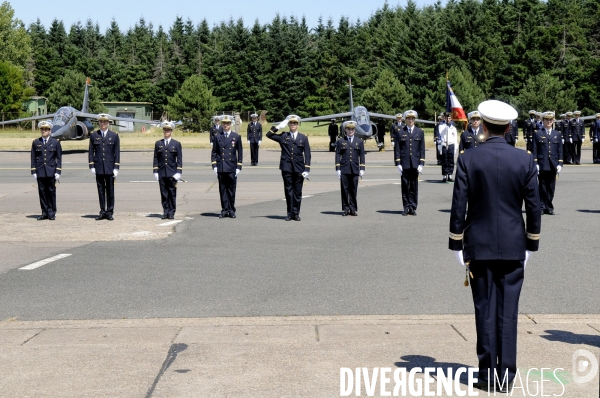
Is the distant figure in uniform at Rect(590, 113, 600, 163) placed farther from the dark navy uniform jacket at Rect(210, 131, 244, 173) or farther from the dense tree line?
the dense tree line

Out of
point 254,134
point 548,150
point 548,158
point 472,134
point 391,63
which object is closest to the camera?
point 548,150

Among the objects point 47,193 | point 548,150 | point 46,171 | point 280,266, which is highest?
point 548,150

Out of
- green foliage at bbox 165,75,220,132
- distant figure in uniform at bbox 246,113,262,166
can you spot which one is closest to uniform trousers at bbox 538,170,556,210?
distant figure in uniform at bbox 246,113,262,166

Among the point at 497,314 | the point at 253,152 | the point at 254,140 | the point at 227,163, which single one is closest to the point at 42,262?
the point at 227,163

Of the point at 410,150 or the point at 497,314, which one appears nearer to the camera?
the point at 497,314

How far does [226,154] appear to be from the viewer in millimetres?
17344

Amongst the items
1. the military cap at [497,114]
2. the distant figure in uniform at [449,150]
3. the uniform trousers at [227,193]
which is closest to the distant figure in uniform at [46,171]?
the uniform trousers at [227,193]

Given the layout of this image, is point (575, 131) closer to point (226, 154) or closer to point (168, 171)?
point (226, 154)

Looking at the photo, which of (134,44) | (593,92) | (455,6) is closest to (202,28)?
(134,44)

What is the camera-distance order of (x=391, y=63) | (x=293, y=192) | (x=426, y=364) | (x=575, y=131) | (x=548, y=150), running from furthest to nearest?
(x=391, y=63) → (x=575, y=131) → (x=548, y=150) → (x=293, y=192) → (x=426, y=364)

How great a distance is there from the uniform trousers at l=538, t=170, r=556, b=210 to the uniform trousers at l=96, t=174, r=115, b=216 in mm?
8684

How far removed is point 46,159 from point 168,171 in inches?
95.6

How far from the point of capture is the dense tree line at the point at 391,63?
83812 mm

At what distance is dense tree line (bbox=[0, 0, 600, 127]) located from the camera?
83.8 metres
